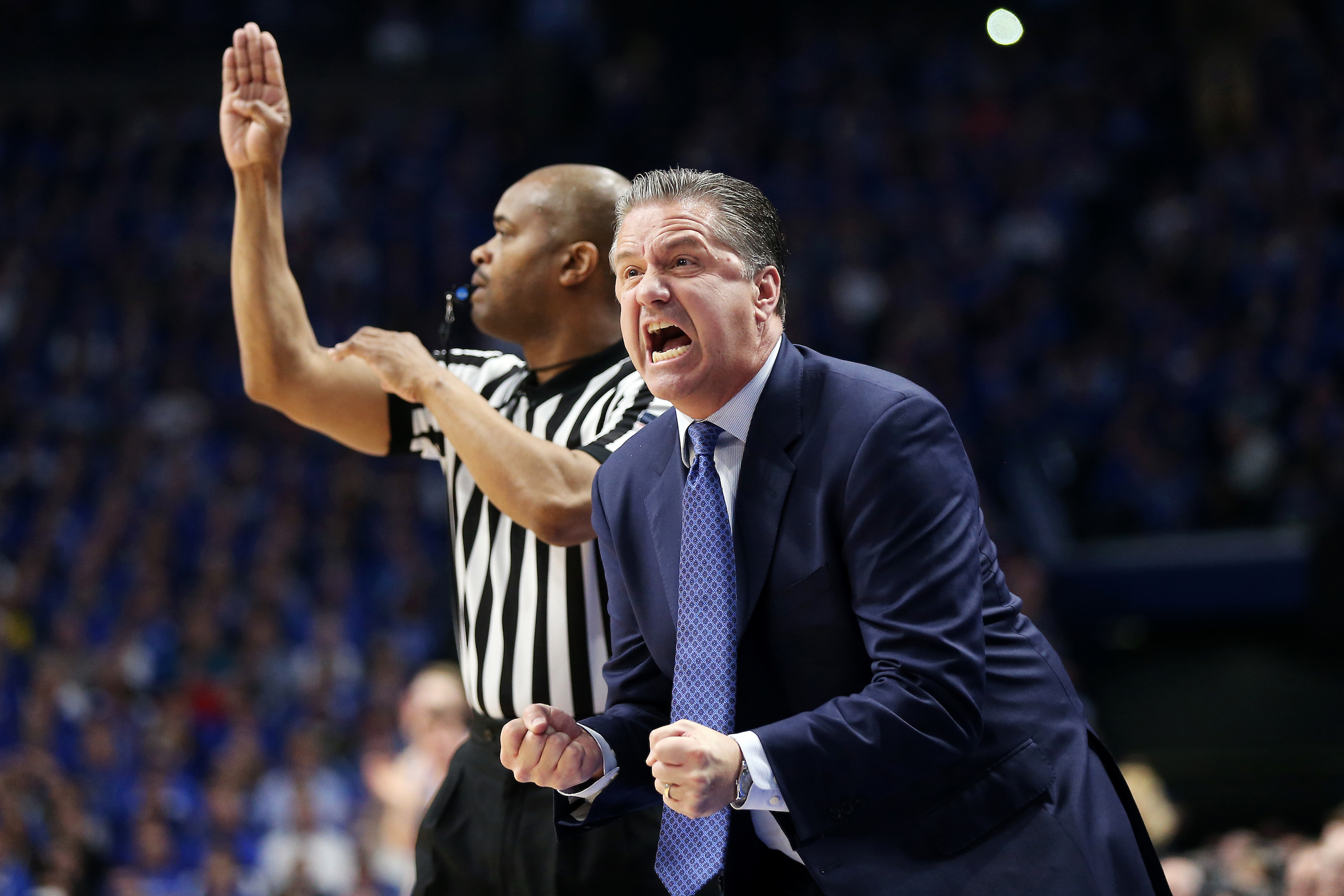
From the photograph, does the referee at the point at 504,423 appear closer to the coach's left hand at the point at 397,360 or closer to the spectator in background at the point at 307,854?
the coach's left hand at the point at 397,360

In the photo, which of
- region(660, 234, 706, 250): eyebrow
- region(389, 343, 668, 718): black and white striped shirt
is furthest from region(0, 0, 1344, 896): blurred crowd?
region(660, 234, 706, 250): eyebrow

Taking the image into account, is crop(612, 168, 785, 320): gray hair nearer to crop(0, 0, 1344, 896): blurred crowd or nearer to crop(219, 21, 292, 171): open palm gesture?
crop(219, 21, 292, 171): open palm gesture

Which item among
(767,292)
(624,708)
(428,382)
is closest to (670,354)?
(767,292)

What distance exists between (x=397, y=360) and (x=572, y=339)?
0.36m

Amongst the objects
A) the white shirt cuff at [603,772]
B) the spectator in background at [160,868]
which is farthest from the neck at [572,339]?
the spectator in background at [160,868]

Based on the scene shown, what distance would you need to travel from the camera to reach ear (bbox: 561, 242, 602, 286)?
2.53m

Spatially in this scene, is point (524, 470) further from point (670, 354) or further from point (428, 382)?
point (670, 354)

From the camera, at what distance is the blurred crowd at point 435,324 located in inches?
260

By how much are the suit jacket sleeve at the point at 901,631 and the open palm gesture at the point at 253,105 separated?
1.50 meters

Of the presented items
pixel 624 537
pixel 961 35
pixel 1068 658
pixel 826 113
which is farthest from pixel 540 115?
pixel 624 537

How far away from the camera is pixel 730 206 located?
5.69 feet

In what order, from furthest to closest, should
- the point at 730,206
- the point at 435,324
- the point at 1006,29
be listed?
the point at 435,324, the point at 1006,29, the point at 730,206

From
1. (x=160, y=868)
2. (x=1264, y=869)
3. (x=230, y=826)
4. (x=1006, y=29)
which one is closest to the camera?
(x=1006, y=29)

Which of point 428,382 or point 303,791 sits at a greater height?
point 428,382
